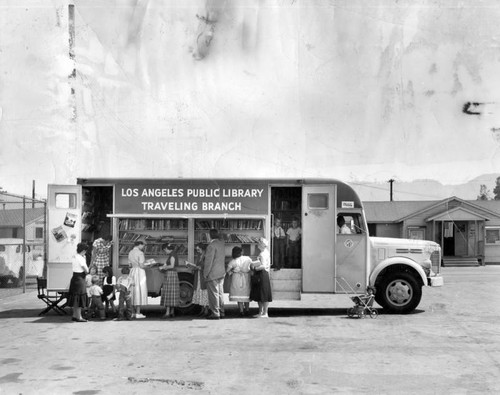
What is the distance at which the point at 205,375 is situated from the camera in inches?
350

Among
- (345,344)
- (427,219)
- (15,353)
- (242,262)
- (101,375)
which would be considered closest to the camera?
(101,375)

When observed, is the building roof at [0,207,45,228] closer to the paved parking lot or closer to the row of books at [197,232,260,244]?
the paved parking lot

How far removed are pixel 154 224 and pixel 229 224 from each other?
168cm

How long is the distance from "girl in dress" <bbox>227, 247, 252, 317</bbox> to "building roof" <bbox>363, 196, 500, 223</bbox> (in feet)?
110

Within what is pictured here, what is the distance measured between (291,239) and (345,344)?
5.15 m

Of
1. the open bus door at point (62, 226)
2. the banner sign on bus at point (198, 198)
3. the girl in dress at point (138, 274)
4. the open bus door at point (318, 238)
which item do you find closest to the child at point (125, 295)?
the girl in dress at point (138, 274)

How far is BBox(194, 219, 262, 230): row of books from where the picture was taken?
15836mm

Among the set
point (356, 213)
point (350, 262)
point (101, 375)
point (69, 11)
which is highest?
point (69, 11)

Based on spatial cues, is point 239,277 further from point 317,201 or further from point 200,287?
point 317,201

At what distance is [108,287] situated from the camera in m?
15.0

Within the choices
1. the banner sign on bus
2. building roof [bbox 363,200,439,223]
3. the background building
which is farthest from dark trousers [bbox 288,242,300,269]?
building roof [bbox 363,200,439,223]

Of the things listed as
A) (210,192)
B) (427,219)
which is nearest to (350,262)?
(210,192)

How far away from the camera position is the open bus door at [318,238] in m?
15.5

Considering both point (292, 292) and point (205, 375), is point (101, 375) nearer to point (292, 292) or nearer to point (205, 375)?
point (205, 375)
